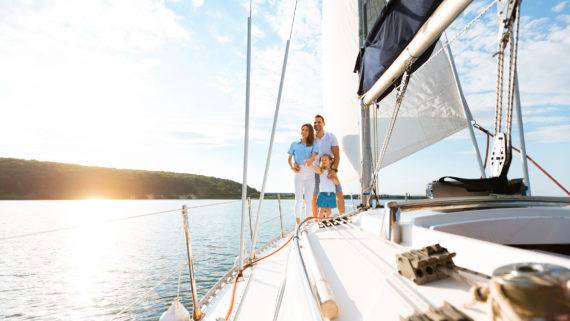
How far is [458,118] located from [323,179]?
8.53 ft

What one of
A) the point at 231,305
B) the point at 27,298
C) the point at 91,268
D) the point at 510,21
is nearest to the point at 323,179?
the point at 231,305

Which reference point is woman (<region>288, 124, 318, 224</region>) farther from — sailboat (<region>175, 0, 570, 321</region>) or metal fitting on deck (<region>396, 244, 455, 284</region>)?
metal fitting on deck (<region>396, 244, 455, 284</region>)

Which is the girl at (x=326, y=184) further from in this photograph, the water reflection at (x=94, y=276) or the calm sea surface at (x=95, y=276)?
the water reflection at (x=94, y=276)

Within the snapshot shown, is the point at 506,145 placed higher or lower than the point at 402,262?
higher

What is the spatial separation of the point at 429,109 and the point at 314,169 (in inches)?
87.4

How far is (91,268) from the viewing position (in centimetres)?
715

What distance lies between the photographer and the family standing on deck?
365 cm

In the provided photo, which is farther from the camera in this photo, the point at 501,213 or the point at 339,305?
the point at 501,213

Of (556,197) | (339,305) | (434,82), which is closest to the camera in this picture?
(339,305)

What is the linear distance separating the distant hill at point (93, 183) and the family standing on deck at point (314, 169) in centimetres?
3751

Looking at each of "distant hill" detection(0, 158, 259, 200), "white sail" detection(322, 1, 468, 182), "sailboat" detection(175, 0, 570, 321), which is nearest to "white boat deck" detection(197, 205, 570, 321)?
"sailboat" detection(175, 0, 570, 321)

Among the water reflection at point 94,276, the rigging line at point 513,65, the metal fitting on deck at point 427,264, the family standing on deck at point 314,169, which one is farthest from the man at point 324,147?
the metal fitting on deck at point 427,264

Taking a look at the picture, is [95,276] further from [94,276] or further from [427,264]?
[427,264]

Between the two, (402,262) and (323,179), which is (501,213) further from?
(323,179)
